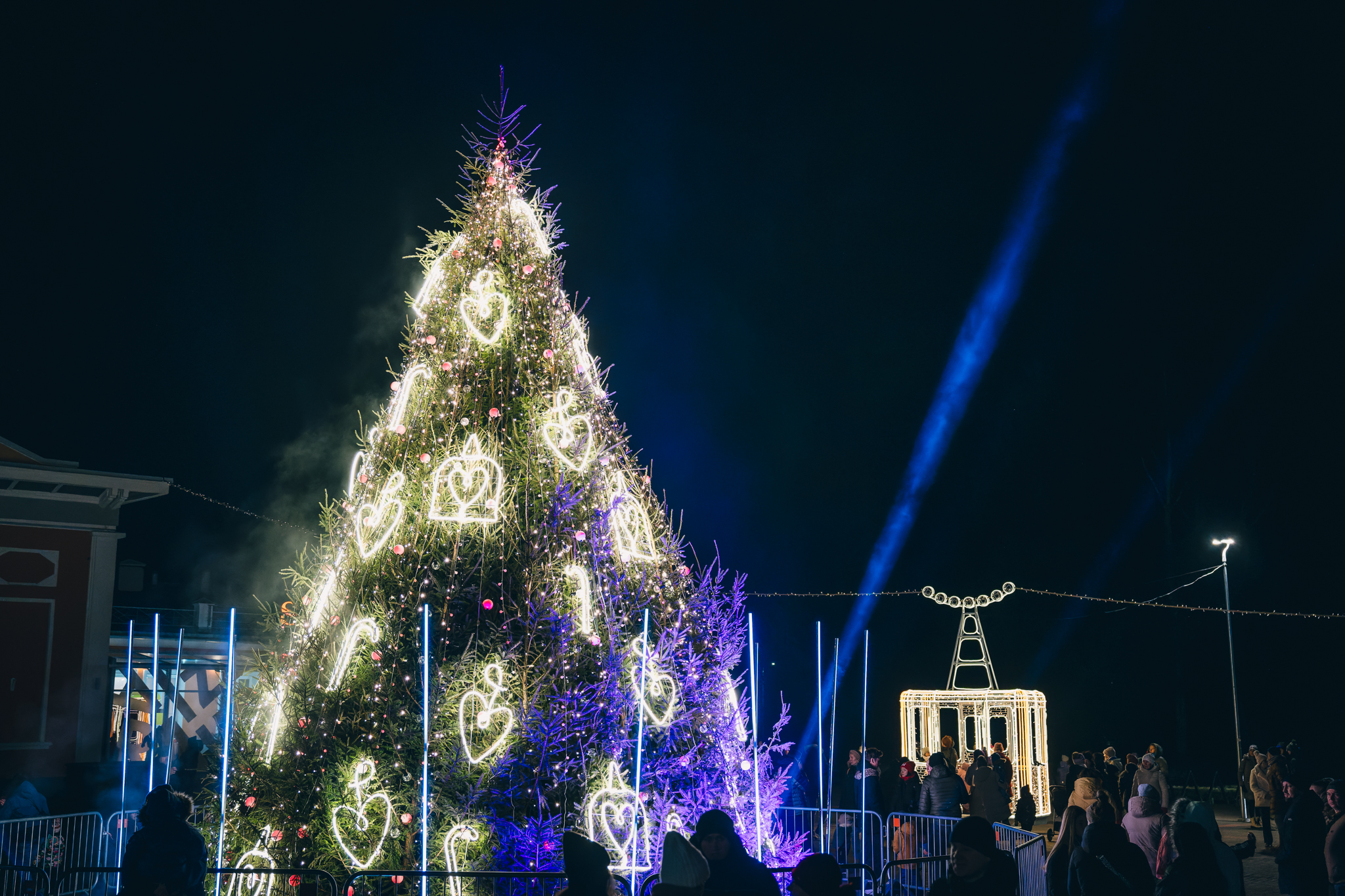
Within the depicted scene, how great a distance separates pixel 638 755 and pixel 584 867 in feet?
8.75

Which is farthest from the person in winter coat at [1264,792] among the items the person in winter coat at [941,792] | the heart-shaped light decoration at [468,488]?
the heart-shaped light decoration at [468,488]

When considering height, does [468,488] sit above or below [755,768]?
above

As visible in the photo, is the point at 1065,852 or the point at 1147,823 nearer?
the point at 1065,852

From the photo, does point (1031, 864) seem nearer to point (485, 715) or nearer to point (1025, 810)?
point (485, 715)

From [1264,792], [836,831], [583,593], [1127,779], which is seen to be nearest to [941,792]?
[836,831]

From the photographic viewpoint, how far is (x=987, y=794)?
41.7ft

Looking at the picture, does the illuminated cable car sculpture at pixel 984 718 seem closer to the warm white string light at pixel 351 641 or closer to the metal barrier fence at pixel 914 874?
the metal barrier fence at pixel 914 874

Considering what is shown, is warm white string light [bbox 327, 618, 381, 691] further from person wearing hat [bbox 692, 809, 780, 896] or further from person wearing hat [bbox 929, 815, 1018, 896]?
person wearing hat [bbox 929, 815, 1018, 896]

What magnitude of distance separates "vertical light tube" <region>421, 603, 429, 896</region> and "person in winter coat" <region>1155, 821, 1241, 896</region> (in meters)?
4.29

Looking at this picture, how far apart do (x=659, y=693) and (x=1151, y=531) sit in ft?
109

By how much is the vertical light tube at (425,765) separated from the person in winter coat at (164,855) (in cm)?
125

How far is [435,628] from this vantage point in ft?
22.3

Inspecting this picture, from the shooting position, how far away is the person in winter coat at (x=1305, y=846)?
25.9 feet

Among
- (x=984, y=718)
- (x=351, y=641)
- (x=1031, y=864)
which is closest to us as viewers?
(x=351, y=641)
